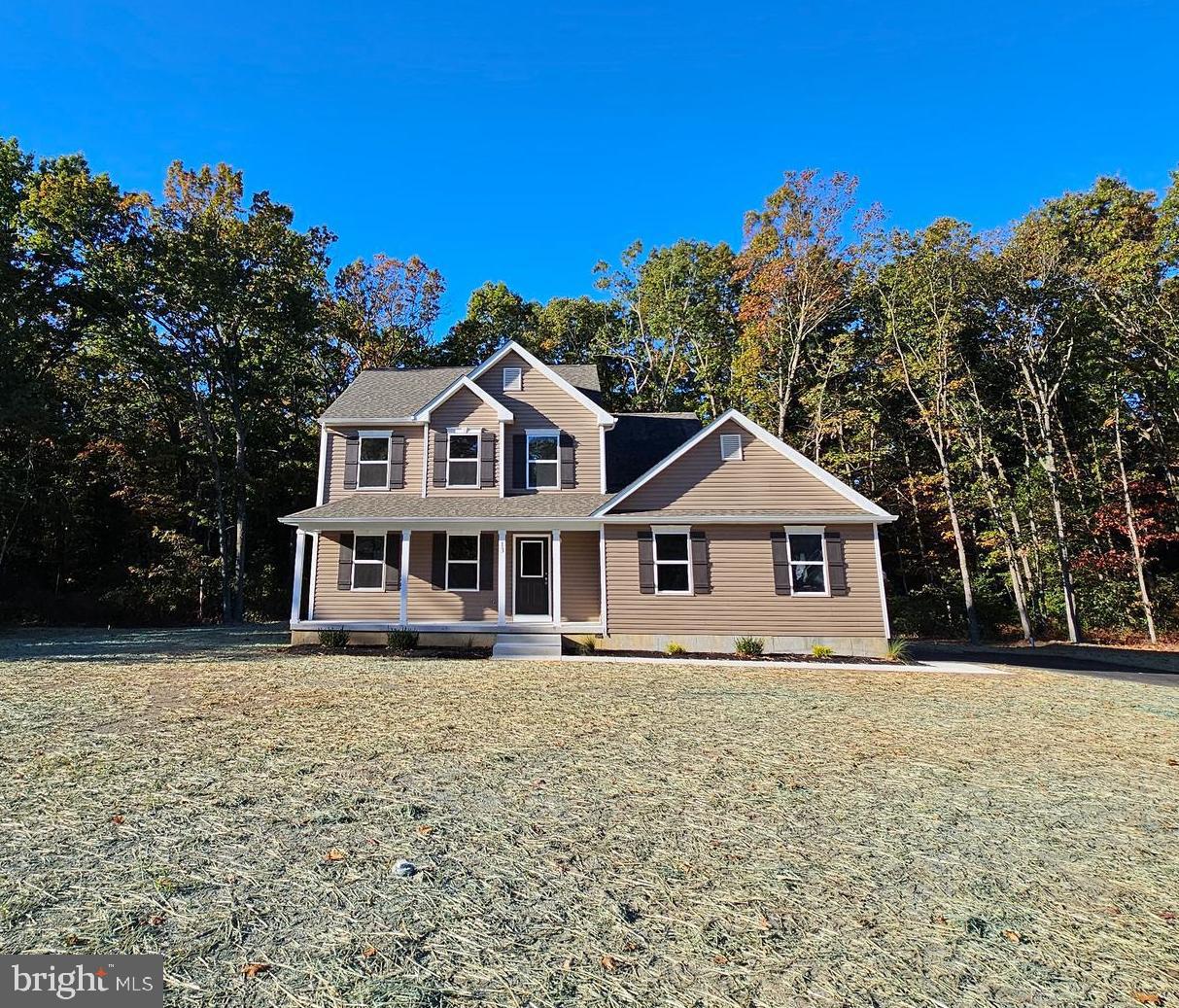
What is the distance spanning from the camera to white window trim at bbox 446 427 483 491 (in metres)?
15.8

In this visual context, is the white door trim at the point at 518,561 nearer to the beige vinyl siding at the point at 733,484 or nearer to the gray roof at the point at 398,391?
the beige vinyl siding at the point at 733,484

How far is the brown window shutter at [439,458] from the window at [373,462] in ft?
4.80

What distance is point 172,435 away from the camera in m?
25.0

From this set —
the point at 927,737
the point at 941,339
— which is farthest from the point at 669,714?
the point at 941,339

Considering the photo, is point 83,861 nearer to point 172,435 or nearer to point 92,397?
point 172,435

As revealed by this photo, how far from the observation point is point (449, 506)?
49.0 ft

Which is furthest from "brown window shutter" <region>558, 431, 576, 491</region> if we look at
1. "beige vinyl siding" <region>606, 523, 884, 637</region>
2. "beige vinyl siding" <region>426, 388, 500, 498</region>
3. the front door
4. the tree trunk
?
the tree trunk

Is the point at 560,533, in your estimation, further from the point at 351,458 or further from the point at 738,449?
the point at 351,458

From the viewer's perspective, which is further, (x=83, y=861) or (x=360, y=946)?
(x=83, y=861)

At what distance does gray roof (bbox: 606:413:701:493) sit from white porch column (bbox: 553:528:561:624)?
8.86 ft

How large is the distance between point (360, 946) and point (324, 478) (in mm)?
15042

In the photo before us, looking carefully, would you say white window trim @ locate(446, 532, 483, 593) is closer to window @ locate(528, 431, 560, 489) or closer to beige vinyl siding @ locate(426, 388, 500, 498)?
beige vinyl siding @ locate(426, 388, 500, 498)

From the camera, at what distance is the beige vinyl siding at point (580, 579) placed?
48.9 feet

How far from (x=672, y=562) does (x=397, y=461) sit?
811 centimetres
